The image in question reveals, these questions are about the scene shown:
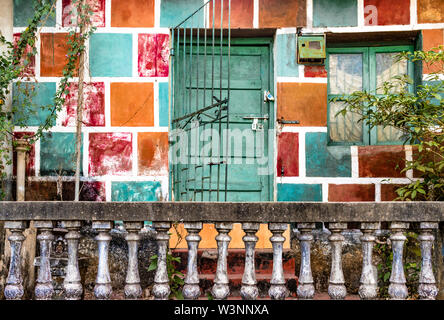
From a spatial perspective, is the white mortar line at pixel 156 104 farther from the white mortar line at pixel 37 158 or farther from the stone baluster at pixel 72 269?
the stone baluster at pixel 72 269

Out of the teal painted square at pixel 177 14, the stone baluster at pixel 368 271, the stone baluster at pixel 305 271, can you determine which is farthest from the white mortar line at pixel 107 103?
the stone baluster at pixel 368 271

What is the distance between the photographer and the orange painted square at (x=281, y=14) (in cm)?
533

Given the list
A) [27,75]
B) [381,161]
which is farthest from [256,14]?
[27,75]

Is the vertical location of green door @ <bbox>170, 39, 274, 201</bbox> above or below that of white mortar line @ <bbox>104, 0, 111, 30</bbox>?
below

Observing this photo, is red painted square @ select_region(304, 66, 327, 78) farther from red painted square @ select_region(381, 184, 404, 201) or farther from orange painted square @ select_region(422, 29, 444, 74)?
red painted square @ select_region(381, 184, 404, 201)

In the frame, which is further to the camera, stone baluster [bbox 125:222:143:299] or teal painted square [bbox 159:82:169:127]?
teal painted square [bbox 159:82:169:127]

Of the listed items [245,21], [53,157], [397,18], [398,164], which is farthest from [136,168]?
[397,18]

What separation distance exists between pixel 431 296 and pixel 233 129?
10.4 ft

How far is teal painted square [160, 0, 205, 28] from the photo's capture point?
17.4 ft

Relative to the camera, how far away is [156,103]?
5.26 m

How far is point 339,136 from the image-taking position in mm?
5496

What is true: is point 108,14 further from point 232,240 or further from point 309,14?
point 232,240

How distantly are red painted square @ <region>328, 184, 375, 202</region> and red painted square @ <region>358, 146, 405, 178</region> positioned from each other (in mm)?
138

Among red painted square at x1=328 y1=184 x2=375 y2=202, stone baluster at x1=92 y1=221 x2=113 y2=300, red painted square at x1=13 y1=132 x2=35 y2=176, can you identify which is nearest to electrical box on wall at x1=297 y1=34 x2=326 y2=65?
red painted square at x1=328 y1=184 x2=375 y2=202
